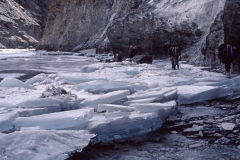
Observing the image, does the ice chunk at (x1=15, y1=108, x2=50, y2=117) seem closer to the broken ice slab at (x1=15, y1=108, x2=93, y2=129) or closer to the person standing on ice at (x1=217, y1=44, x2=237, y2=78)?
the broken ice slab at (x1=15, y1=108, x2=93, y2=129)

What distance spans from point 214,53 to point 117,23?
9.23 m

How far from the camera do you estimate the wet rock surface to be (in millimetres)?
3326

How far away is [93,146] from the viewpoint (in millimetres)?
3609

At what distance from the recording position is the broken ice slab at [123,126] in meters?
3.79

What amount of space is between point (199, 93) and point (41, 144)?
11.1ft

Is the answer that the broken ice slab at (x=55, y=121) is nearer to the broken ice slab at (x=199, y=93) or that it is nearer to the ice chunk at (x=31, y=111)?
the ice chunk at (x=31, y=111)

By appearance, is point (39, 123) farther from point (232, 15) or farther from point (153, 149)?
point (232, 15)

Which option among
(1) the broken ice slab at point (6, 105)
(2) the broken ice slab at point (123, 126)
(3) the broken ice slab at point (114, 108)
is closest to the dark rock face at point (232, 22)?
(3) the broken ice slab at point (114, 108)

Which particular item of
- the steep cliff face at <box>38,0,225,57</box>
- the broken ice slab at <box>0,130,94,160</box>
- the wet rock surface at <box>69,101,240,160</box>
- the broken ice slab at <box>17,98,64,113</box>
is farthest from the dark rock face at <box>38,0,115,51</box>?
the broken ice slab at <box>0,130,94,160</box>

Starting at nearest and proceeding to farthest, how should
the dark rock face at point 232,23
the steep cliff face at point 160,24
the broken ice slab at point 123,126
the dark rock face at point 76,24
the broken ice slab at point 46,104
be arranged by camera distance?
the broken ice slab at point 123,126 → the broken ice slab at point 46,104 → the dark rock face at point 232,23 → the steep cliff face at point 160,24 → the dark rock face at point 76,24

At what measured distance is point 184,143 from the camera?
366 cm

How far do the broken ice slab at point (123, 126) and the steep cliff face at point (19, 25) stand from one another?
199ft

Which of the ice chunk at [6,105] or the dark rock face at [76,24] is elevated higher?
the dark rock face at [76,24]

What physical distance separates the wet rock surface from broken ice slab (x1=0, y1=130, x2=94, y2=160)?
13 cm
